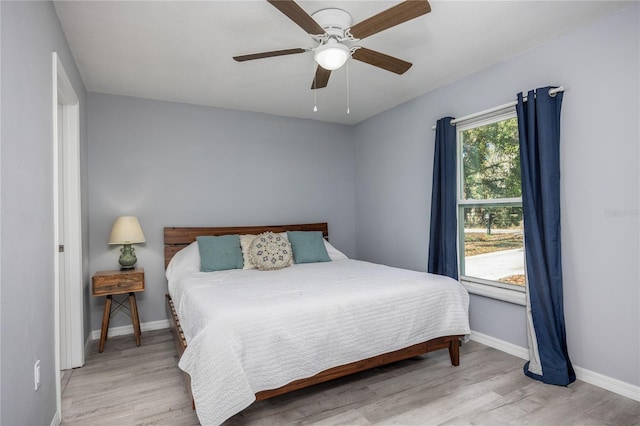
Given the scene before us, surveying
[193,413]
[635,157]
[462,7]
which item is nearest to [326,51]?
[462,7]

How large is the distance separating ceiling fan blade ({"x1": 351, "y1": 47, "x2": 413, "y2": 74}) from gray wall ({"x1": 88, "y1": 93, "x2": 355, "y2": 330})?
2.31 m

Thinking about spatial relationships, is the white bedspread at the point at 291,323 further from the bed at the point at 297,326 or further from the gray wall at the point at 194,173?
the gray wall at the point at 194,173

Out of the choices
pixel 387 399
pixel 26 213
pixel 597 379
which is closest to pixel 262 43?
pixel 26 213

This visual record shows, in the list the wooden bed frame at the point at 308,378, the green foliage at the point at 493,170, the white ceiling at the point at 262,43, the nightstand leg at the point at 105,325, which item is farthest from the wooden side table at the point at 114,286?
the green foliage at the point at 493,170

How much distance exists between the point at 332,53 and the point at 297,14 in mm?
390

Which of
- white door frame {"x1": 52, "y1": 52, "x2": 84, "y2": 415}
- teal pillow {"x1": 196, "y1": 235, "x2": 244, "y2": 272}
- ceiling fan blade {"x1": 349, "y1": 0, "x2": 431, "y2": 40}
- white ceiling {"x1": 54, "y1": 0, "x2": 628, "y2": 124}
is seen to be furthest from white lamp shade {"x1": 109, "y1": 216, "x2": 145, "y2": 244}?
ceiling fan blade {"x1": 349, "y1": 0, "x2": 431, "y2": 40}

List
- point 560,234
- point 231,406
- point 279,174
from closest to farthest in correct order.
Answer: point 231,406 < point 560,234 < point 279,174

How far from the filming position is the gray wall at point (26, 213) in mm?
1341

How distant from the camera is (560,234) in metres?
2.58

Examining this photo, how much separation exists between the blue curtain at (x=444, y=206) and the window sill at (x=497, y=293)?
0.18 metres

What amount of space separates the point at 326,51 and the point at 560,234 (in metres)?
2.13

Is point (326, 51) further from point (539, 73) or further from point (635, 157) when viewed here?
point (635, 157)

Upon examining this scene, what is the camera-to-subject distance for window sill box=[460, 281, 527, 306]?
9.59 feet

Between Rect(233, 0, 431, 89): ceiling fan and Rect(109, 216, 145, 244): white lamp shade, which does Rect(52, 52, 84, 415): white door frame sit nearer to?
Rect(109, 216, 145, 244): white lamp shade
